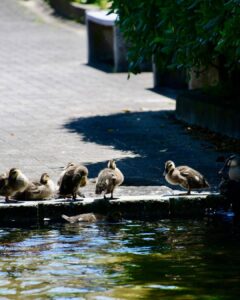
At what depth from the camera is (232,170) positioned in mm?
14945

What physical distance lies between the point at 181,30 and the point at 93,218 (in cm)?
343

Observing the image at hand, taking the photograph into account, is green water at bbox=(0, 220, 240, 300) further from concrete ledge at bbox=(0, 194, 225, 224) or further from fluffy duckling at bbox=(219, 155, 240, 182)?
fluffy duckling at bbox=(219, 155, 240, 182)

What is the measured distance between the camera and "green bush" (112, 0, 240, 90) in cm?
1497

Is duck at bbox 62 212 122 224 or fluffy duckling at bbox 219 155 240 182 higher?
fluffy duckling at bbox 219 155 240 182

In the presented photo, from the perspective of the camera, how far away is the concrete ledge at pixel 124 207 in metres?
14.5

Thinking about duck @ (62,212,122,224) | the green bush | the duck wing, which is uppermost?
the green bush

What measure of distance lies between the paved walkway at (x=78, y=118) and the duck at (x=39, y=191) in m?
0.97

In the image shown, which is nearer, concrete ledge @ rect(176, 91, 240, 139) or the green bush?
the green bush

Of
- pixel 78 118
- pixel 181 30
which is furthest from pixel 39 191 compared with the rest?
pixel 78 118

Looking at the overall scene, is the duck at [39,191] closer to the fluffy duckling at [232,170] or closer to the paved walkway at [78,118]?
the paved walkway at [78,118]

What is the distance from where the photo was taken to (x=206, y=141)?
63.9 feet

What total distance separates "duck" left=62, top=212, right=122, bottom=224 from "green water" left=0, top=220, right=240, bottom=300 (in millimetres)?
125

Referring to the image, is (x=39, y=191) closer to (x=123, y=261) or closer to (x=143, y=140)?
(x=123, y=261)

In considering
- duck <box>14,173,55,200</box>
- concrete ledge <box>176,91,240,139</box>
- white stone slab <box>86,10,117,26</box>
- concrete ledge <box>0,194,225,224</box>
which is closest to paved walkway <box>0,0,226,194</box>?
concrete ledge <box>176,91,240,139</box>
